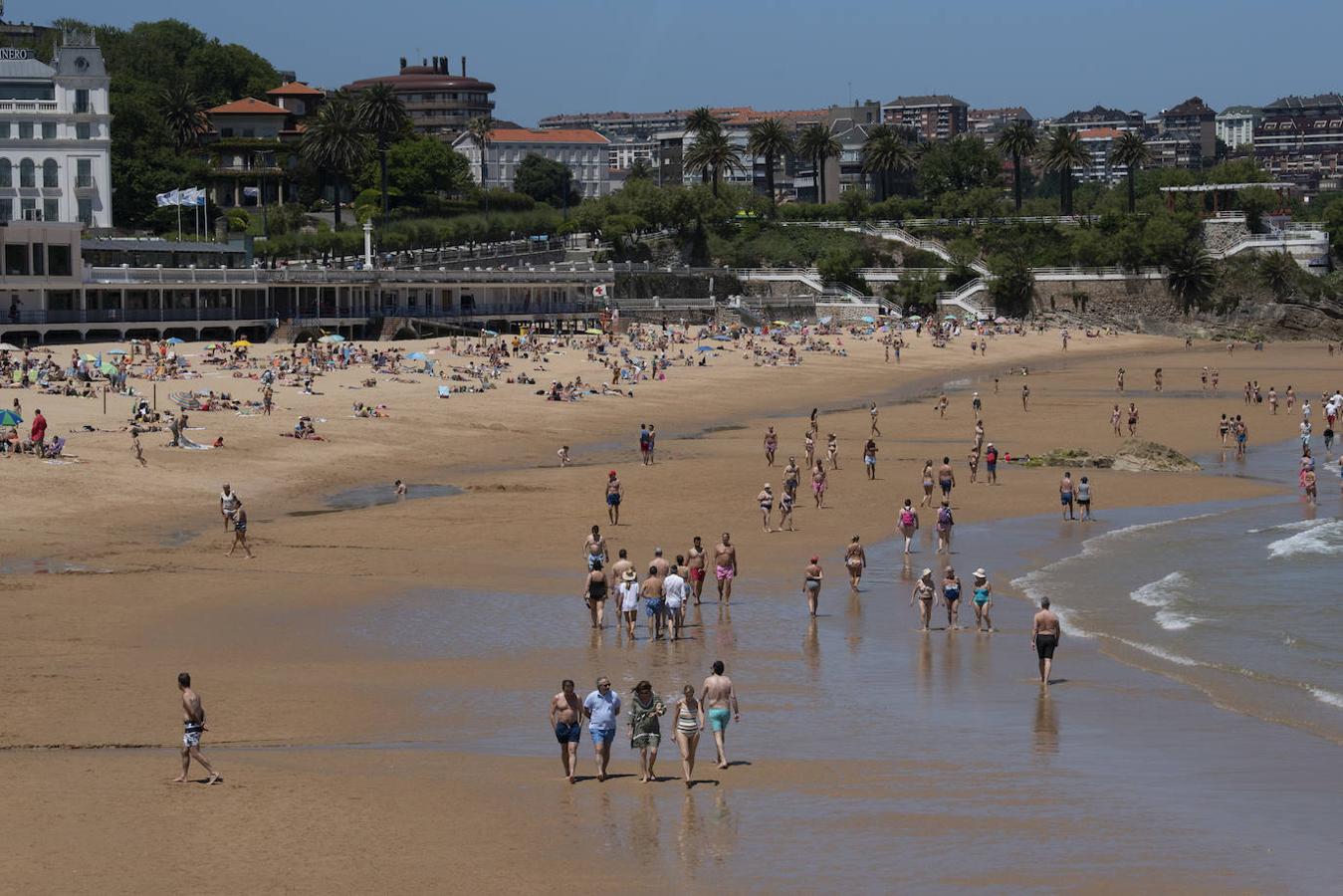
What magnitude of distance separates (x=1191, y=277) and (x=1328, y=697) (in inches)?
3416

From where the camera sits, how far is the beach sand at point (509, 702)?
13.2 metres

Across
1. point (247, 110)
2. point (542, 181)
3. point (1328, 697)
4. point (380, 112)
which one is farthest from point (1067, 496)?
point (542, 181)

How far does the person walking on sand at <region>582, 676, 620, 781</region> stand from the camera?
15125mm

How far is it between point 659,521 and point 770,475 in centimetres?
706

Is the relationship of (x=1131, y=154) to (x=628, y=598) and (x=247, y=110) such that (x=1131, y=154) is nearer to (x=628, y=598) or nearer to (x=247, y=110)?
(x=247, y=110)

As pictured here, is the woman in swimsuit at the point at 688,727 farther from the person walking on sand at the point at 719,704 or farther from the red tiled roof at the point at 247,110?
the red tiled roof at the point at 247,110

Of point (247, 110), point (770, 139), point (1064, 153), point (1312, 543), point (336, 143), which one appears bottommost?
point (1312, 543)

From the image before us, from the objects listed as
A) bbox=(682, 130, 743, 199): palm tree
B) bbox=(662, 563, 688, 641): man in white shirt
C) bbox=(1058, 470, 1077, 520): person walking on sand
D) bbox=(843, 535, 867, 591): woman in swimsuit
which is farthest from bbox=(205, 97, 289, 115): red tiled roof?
bbox=(662, 563, 688, 641): man in white shirt

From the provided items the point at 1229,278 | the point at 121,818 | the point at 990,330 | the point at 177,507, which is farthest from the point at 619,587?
the point at 1229,278

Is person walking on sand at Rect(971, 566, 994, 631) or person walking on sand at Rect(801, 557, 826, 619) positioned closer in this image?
person walking on sand at Rect(971, 566, 994, 631)

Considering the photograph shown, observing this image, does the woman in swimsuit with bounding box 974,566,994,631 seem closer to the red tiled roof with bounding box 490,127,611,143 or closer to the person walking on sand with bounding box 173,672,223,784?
the person walking on sand with bounding box 173,672,223,784

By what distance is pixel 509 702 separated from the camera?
18.5 metres

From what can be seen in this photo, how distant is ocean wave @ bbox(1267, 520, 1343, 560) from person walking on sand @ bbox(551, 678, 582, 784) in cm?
1762

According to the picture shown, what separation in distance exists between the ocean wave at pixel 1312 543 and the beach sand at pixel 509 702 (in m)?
4.56
